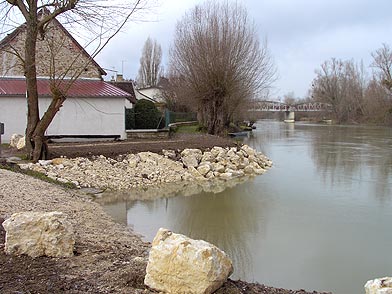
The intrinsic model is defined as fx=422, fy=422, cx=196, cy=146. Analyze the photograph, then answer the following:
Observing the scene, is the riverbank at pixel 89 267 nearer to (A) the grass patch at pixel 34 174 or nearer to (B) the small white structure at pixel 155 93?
(A) the grass patch at pixel 34 174

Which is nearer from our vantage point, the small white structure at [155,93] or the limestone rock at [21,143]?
the limestone rock at [21,143]

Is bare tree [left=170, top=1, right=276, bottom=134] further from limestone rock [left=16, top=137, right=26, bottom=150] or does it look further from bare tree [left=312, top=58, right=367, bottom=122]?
bare tree [left=312, top=58, right=367, bottom=122]

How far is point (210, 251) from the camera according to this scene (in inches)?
156

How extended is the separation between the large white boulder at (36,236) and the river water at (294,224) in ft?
7.97

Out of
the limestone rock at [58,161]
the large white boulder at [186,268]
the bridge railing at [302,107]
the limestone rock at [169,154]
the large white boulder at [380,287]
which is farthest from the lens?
the bridge railing at [302,107]

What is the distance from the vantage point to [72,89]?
20062 millimetres

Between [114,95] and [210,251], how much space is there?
54.7 feet

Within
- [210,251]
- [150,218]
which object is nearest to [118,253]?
[210,251]

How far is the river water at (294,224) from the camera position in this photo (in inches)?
246

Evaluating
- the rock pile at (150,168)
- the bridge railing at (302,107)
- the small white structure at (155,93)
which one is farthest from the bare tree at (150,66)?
the rock pile at (150,168)

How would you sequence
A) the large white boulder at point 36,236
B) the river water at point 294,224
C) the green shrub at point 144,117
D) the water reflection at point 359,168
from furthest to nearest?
the green shrub at point 144,117
the water reflection at point 359,168
the river water at point 294,224
the large white boulder at point 36,236

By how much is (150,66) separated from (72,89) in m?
43.1

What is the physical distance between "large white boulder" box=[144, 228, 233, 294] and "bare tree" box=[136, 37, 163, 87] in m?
58.8

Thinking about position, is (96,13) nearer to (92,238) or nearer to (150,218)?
(150,218)
